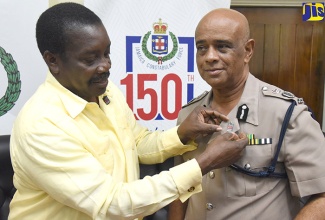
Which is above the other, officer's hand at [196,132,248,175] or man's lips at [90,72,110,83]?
man's lips at [90,72,110,83]

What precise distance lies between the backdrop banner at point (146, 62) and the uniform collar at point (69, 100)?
2.77 ft

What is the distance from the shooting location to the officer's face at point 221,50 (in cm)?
119

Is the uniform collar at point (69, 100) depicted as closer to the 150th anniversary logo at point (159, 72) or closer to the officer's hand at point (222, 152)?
the officer's hand at point (222, 152)

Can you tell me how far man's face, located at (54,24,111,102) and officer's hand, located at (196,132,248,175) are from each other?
37 cm

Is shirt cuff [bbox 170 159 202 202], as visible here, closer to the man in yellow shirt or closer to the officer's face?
the man in yellow shirt

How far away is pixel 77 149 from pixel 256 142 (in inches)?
21.6

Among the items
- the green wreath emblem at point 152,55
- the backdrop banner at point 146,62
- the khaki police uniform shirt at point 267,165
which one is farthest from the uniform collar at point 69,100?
the green wreath emblem at point 152,55

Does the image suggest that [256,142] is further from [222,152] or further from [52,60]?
[52,60]

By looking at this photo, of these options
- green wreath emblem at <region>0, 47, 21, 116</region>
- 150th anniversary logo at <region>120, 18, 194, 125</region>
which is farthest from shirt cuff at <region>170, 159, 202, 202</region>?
green wreath emblem at <region>0, 47, 21, 116</region>

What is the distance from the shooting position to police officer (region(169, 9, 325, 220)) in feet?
3.74

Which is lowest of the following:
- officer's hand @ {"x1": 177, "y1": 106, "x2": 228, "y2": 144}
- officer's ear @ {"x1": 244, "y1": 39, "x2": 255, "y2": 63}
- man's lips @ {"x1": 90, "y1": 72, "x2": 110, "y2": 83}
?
officer's hand @ {"x1": 177, "y1": 106, "x2": 228, "y2": 144}

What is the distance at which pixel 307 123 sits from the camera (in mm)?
1138

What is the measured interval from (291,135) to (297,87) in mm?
2509

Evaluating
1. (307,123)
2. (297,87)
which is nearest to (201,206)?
(307,123)
